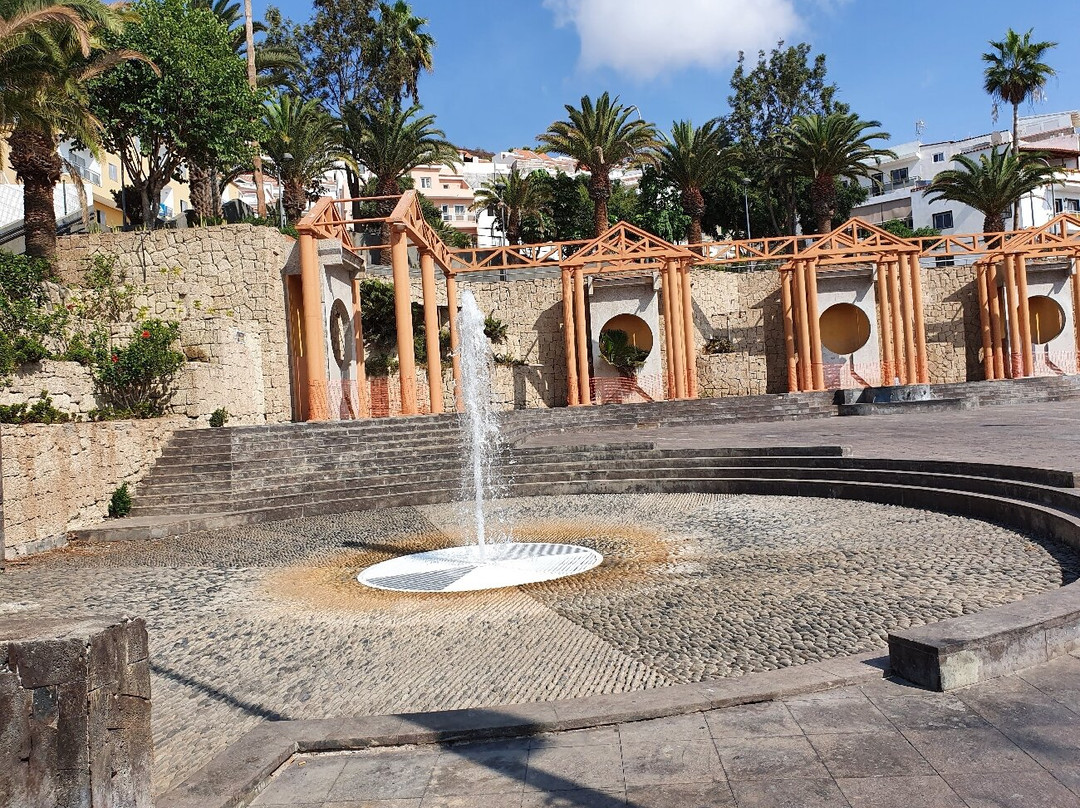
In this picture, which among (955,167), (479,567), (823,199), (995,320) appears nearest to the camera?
(479,567)

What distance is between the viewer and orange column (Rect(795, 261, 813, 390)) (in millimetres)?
25375

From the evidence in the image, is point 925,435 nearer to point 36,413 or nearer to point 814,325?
point 814,325

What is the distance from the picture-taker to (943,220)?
168ft

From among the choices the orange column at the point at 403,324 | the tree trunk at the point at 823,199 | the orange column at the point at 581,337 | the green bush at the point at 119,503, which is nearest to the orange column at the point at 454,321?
the orange column at the point at 581,337

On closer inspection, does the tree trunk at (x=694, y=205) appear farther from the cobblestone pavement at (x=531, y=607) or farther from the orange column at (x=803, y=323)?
the cobblestone pavement at (x=531, y=607)

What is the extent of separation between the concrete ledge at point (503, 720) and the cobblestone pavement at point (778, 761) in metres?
0.05

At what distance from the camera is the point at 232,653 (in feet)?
18.1

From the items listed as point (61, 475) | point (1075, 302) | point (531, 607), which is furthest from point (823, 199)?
point (531, 607)

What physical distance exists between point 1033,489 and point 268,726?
7481 mm

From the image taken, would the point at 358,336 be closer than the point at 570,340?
Yes

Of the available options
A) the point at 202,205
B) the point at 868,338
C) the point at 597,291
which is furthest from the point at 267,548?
the point at 868,338

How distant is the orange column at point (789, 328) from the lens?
1022 inches

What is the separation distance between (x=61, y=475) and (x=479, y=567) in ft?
21.7

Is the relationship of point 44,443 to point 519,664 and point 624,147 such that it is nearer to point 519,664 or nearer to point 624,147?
point 519,664
